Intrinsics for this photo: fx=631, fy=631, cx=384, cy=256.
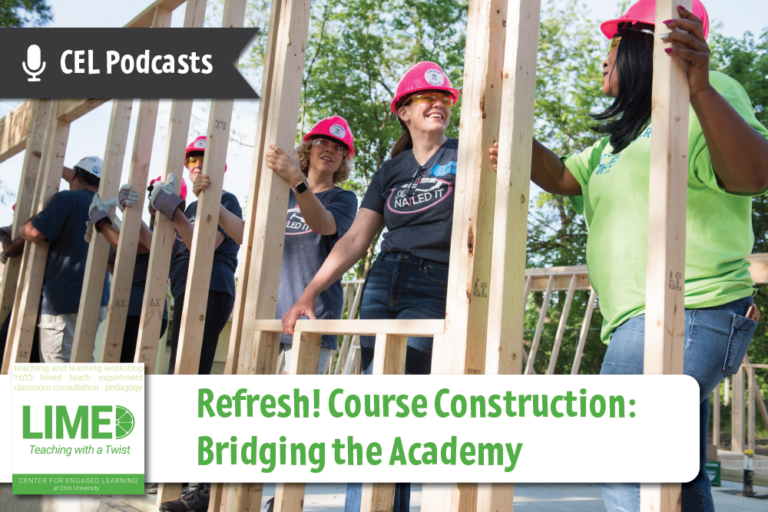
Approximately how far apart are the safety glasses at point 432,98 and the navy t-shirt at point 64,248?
8.56 feet

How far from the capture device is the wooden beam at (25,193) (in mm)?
4613

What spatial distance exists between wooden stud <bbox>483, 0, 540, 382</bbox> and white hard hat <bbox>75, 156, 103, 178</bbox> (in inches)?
131

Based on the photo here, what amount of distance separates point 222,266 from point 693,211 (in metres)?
2.26

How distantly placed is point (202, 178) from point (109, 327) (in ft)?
3.56

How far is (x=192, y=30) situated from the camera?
3295 mm

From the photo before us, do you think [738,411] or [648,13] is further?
[738,411]

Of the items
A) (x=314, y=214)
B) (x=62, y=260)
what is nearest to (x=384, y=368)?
(x=314, y=214)

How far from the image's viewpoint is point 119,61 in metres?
3.38

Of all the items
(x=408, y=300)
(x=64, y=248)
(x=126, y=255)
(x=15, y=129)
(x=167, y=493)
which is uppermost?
(x=15, y=129)

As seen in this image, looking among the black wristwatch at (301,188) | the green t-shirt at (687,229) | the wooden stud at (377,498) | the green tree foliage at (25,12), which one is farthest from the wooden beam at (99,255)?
the green tree foliage at (25,12)

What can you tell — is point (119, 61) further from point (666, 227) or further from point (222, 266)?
point (666, 227)

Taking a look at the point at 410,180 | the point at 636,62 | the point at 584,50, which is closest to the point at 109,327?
the point at 410,180

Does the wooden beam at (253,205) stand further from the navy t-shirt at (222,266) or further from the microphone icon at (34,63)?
the microphone icon at (34,63)

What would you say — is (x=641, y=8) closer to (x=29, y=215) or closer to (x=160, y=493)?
(x=160, y=493)
